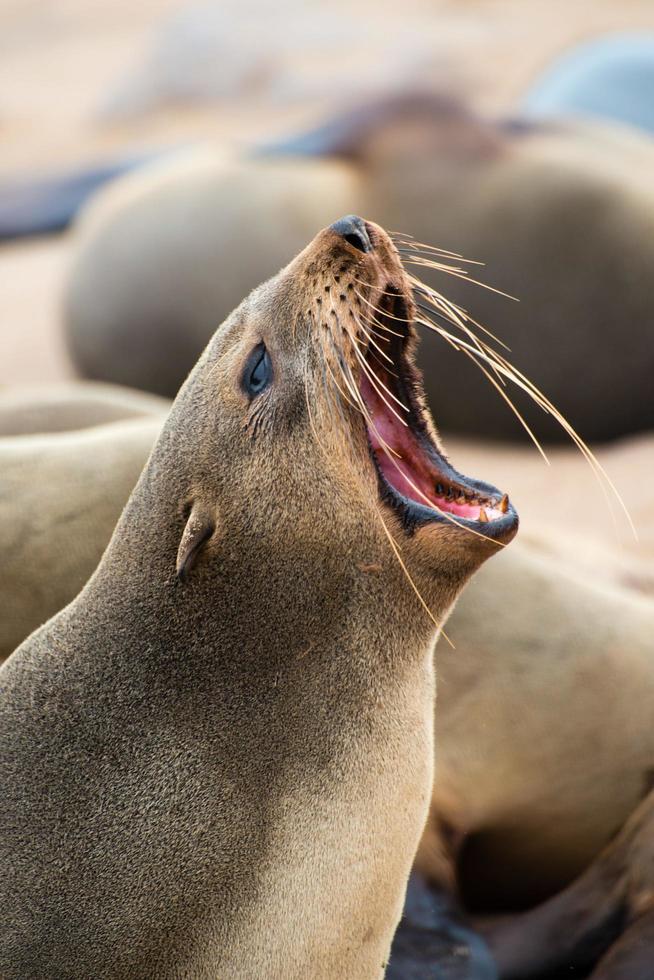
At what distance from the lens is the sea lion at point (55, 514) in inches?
131

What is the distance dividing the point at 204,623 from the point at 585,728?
1339 mm

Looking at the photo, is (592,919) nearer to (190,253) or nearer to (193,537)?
(193,537)

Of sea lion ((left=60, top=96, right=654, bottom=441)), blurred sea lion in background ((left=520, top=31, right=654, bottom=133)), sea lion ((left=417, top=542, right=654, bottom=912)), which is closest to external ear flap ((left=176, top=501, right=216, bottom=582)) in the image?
sea lion ((left=417, top=542, right=654, bottom=912))

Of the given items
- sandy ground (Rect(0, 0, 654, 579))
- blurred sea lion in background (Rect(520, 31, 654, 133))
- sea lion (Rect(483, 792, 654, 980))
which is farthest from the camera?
sandy ground (Rect(0, 0, 654, 579))

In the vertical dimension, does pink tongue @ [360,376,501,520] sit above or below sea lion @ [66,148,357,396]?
above

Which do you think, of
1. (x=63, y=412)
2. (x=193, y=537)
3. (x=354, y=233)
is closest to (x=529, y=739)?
(x=193, y=537)

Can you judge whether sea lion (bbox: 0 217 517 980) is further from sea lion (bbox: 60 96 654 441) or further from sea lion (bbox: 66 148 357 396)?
sea lion (bbox: 66 148 357 396)

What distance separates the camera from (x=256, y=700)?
2.51 metres

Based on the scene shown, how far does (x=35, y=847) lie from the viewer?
2.51 metres

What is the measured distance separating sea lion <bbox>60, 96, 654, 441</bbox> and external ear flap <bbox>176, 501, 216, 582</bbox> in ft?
13.4

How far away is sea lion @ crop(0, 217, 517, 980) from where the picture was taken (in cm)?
248

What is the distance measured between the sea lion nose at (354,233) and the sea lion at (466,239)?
3893mm

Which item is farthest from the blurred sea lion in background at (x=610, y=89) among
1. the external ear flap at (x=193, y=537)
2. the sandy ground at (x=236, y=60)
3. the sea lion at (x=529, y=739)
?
the external ear flap at (x=193, y=537)

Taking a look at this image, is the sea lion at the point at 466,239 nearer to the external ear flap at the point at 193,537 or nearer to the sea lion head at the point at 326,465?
the sea lion head at the point at 326,465
